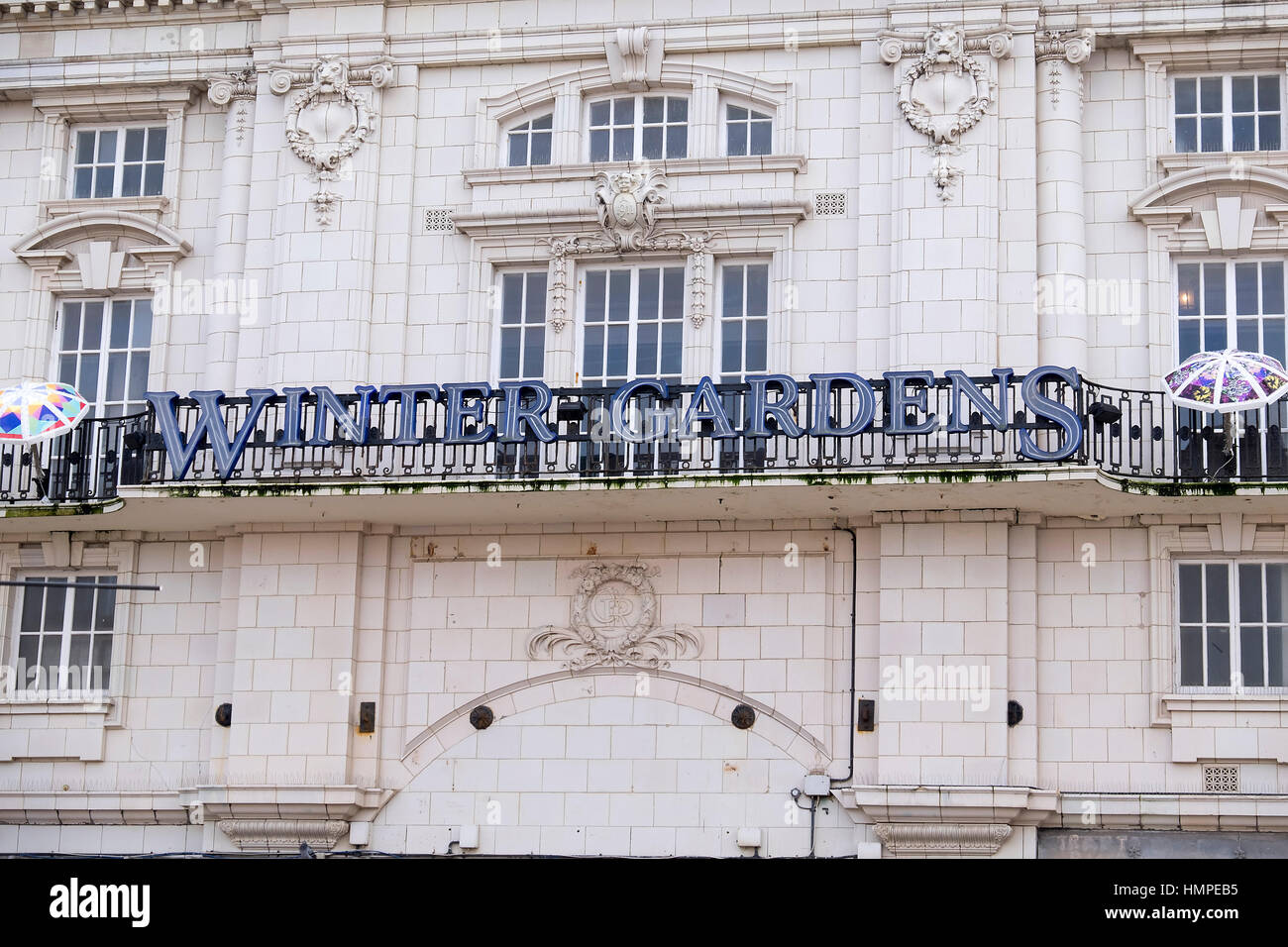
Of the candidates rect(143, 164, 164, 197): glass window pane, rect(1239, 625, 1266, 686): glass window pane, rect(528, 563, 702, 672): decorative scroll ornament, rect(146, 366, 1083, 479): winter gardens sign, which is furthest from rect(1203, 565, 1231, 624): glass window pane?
rect(143, 164, 164, 197): glass window pane

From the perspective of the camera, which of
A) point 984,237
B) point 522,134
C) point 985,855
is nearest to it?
point 985,855

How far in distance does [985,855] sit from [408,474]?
25.9 ft

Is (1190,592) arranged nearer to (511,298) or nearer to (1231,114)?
(1231,114)

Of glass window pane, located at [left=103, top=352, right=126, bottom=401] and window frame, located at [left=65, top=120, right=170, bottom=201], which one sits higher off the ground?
window frame, located at [left=65, top=120, right=170, bottom=201]

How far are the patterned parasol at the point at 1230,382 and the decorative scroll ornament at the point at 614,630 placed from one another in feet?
20.6

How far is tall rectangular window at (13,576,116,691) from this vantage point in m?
27.8

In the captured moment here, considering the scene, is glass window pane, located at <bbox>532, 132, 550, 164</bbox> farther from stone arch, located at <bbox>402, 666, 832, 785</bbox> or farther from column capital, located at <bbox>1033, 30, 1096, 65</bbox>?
stone arch, located at <bbox>402, 666, 832, 785</bbox>

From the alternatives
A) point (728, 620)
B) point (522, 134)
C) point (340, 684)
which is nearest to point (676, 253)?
point (522, 134)

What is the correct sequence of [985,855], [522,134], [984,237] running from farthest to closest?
[522,134] < [984,237] < [985,855]

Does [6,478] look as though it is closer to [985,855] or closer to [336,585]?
[336,585]

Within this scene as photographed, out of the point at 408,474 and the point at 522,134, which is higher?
the point at 522,134

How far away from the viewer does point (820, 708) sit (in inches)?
1023

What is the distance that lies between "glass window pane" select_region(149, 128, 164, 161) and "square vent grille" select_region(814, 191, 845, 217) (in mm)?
8754

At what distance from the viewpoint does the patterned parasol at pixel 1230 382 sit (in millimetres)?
24484
